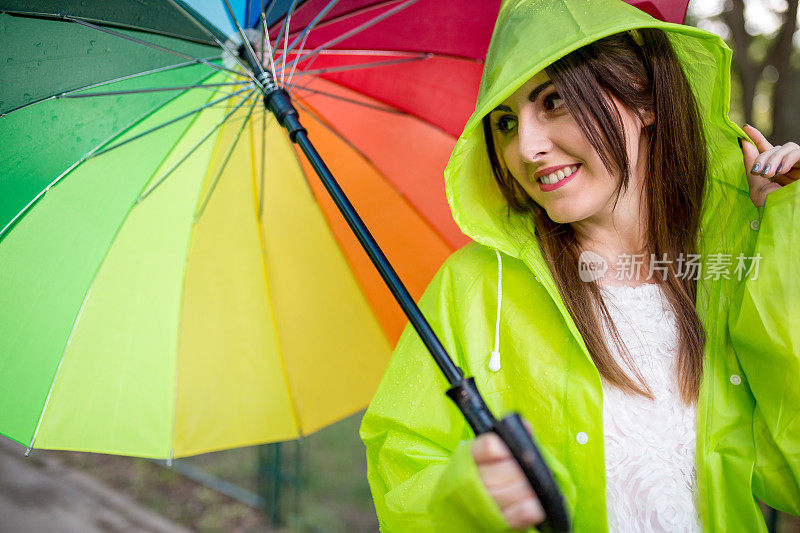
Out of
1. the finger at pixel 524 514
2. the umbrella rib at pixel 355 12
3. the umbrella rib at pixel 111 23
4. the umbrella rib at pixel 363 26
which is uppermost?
the umbrella rib at pixel 111 23

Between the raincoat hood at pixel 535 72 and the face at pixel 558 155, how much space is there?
0.33 ft

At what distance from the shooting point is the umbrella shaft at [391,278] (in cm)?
147

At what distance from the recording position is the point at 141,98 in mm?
2061

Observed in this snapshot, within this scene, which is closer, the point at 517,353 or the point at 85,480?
the point at 517,353

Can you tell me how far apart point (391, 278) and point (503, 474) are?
56 centimetres

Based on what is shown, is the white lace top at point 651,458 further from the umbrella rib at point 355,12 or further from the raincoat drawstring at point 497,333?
the umbrella rib at point 355,12

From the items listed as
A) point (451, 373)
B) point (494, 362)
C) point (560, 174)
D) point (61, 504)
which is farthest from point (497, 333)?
point (61, 504)

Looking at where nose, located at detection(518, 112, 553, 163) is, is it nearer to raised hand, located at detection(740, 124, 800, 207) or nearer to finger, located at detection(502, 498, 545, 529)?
raised hand, located at detection(740, 124, 800, 207)

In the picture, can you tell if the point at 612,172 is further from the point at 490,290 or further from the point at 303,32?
the point at 303,32

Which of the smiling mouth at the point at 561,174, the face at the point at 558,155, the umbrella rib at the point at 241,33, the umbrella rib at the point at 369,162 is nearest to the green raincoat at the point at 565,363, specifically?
the face at the point at 558,155

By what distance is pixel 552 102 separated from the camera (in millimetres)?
1740

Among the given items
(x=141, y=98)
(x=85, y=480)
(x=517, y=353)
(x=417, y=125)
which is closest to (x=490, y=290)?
(x=517, y=353)

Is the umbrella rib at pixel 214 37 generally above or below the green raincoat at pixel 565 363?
above

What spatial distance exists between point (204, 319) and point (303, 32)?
103 cm
